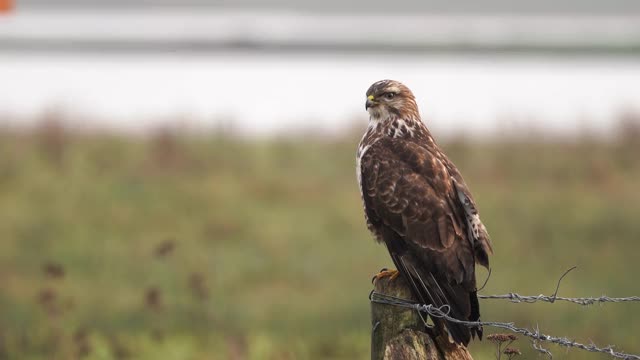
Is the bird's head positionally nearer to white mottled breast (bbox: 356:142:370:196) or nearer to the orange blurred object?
white mottled breast (bbox: 356:142:370:196)

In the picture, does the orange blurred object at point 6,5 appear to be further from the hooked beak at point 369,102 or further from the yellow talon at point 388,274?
the yellow talon at point 388,274

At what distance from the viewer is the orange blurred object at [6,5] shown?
24859mm

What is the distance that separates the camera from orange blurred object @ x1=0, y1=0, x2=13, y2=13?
24.9m

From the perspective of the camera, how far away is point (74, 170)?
16.7 m

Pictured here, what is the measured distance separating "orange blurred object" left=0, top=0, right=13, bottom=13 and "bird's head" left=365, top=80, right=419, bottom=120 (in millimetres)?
17193

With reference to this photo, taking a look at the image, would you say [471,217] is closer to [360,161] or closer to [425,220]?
[425,220]

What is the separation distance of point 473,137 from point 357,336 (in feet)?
21.1

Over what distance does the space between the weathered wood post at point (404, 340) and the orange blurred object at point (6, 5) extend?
62.2 feet

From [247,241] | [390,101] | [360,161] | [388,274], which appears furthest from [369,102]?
[247,241]

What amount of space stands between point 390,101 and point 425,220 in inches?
45.5

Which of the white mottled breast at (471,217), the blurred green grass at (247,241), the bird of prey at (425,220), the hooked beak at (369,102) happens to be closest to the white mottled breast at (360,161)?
the bird of prey at (425,220)

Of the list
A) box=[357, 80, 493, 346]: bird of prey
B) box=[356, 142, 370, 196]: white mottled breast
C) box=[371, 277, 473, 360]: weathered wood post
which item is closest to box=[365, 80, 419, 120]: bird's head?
box=[357, 80, 493, 346]: bird of prey

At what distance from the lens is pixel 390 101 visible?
8.50m

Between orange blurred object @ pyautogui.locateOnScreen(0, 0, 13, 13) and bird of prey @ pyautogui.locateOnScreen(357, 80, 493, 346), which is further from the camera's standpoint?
orange blurred object @ pyautogui.locateOnScreen(0, 0, 13, 13)
